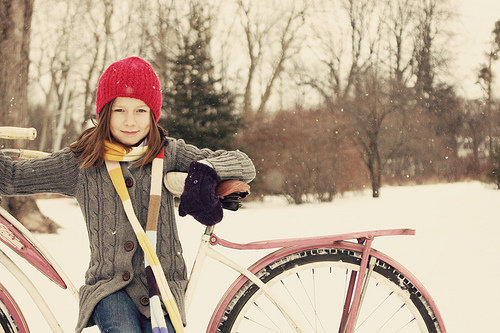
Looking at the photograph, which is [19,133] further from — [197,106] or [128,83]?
→ [197,106]

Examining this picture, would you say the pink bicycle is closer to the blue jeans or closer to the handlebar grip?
the blue jeans

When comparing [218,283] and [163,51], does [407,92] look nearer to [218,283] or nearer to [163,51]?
[163,51]

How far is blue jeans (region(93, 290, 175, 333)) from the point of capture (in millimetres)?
1575

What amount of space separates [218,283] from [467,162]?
13031 millimetres

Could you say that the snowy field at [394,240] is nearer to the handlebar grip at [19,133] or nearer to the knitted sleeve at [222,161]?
the knitted sleeve at [222,161]

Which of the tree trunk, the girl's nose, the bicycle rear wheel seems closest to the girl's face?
the girl's nose

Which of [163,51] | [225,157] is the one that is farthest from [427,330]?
[163,51]

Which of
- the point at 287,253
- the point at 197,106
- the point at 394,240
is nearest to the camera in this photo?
the point at 287,253

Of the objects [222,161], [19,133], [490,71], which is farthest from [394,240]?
[490,71]

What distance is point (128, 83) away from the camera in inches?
65.3

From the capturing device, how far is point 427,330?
1.78m

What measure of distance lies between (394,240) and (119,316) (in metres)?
5.13

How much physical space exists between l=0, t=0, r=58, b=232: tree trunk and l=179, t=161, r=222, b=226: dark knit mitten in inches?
207

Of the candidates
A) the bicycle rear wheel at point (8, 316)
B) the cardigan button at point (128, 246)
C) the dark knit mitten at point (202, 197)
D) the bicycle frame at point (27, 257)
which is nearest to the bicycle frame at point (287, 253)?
the dark knit mitten at point (202, 197)
